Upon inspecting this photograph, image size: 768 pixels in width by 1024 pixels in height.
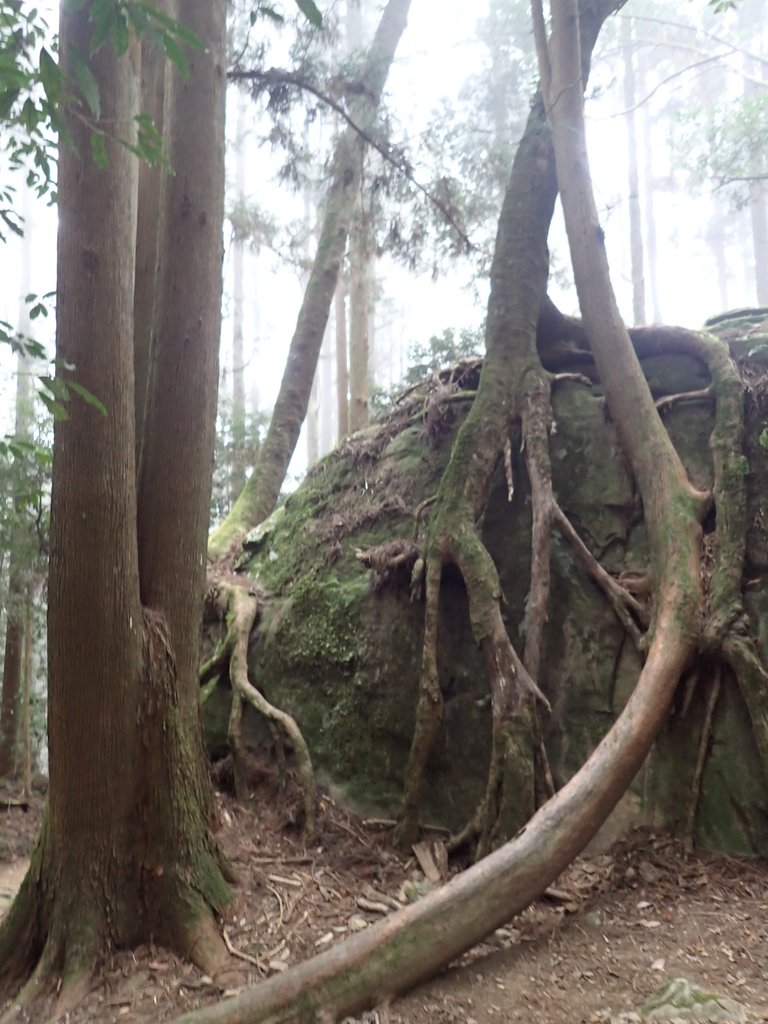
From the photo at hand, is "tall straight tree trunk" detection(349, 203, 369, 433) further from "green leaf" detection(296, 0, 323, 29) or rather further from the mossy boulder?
"green leaf" detection(296, 0, 323, 29)

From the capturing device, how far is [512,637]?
505 cm

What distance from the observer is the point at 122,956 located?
137 inches

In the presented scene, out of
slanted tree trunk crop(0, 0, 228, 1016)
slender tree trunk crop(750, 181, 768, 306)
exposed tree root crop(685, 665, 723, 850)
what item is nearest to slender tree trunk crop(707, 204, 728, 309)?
slender tree trunk crop(750, 181, 768, 306)

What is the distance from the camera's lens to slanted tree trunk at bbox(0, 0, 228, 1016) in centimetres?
343

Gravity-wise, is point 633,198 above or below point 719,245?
below

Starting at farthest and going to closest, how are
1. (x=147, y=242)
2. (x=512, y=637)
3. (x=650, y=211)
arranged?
1. (x=650, y=211)
2. (x=512, y=637)
3. (x=147, y=242)

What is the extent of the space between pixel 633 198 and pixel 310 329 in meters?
8.61

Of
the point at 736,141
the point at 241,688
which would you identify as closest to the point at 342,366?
the point at 736,141

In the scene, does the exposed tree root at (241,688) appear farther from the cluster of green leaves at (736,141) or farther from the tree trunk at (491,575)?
the cluster of green leaves at (736,141)

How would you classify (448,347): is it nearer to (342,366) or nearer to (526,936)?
(342,366)

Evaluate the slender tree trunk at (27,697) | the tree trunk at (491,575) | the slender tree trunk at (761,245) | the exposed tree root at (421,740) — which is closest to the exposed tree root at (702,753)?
the tree trunk at (491,575)

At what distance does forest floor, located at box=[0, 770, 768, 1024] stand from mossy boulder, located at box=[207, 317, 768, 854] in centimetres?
37

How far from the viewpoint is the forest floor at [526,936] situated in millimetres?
2924

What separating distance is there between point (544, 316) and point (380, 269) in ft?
59.5
